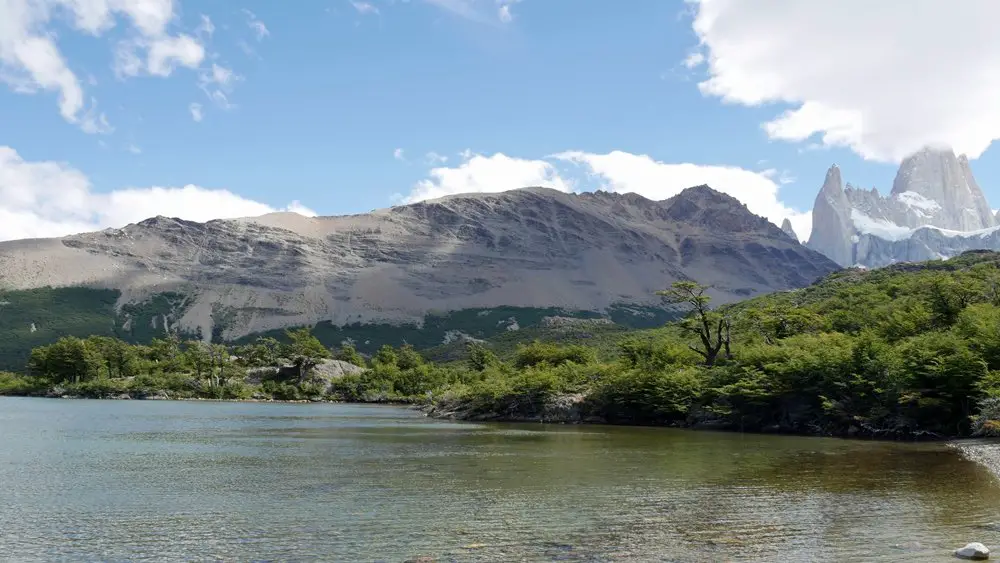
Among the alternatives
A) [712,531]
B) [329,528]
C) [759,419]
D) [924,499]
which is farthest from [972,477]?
[759,419]

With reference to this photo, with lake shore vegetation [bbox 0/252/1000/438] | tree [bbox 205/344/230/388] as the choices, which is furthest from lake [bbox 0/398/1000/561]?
tree [bbox 205/344/230/388]

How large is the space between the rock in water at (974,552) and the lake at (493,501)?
49 cm

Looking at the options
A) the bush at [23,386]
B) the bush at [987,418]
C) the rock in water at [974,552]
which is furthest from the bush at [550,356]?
the bush at [23,386]

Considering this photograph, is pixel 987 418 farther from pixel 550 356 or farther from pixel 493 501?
pixel 550 356

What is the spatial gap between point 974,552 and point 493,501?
14.4m

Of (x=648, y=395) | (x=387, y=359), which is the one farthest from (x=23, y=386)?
(x=648, y=395)

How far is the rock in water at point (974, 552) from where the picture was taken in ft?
54.6

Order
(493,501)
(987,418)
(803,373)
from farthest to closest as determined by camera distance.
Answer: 1. (803,373)
2. (987,418)
3. (493,501)

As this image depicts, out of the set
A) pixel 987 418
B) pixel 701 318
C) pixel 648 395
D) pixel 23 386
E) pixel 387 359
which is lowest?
pixel 23 386

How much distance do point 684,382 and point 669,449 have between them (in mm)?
23554

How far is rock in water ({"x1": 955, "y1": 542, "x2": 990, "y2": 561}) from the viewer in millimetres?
16656

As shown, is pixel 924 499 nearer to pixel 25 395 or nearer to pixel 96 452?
pixel 96 452

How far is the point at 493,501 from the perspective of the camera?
1016 inches

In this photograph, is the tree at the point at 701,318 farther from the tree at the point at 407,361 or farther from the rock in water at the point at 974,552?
the tree at the point at 407,361
